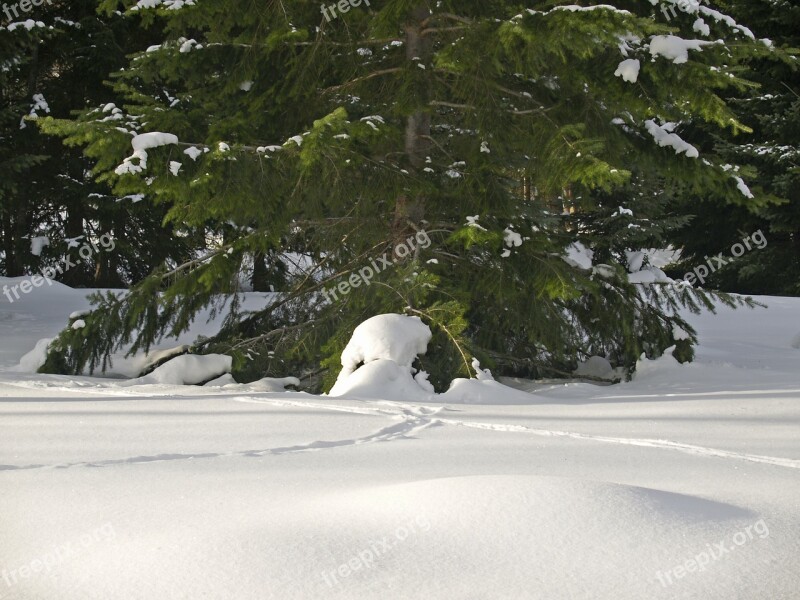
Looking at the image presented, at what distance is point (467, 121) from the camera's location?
8109mm

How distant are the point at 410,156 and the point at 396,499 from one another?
5525mm

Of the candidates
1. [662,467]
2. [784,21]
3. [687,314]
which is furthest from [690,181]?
[784,21]

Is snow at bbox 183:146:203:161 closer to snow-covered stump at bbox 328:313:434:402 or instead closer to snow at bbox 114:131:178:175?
snow at bbox 114:131:178:175

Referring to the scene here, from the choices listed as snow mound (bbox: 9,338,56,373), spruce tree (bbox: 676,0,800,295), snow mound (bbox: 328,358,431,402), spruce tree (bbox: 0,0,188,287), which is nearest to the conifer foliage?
snow mound (bbox: 9,338,56,373)

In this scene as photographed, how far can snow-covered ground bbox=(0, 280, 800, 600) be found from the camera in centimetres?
250

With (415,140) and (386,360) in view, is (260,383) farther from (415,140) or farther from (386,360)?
(415,140)

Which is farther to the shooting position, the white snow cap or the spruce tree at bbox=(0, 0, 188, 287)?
the spruce tree at bbox=(0, 0, 188, 287)

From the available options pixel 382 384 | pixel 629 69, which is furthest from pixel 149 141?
pixel 629 69

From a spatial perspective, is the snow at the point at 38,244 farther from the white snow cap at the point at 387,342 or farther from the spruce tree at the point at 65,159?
the white snow cap at the point at 387,342

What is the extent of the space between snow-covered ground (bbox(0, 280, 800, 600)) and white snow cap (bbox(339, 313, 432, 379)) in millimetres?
867

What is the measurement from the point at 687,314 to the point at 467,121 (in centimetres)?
840

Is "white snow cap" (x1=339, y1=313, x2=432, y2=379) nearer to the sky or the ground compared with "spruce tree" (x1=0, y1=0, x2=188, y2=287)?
nearer to the ground

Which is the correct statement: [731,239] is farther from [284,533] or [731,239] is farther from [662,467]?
[284,533]

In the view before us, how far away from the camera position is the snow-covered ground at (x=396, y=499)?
250 centimetres
